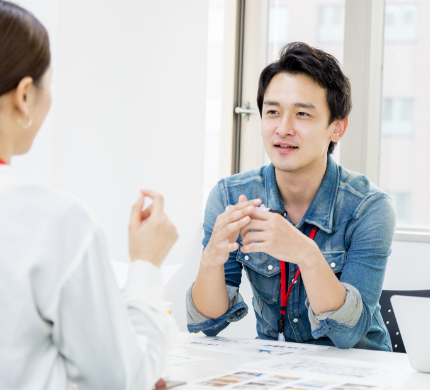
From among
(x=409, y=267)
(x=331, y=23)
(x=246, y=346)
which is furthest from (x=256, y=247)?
(x=331, y=23)

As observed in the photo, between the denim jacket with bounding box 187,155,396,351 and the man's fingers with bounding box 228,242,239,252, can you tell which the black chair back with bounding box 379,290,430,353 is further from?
the man's fingers with bounding box 228,242,239,252

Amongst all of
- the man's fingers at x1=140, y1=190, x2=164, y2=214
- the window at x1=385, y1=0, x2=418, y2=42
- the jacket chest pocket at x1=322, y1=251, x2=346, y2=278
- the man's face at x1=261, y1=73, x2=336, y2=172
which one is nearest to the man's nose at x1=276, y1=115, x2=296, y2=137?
the man's face at x1=261, y1=73, x2=336, y2=172

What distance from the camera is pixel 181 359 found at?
4.05 ft

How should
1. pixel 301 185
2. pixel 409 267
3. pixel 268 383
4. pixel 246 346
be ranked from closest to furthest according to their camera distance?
pixel 268 383
pixel 246 346
pixel 301 185
pixel 409 267

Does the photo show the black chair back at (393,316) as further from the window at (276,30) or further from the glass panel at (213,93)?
the window at (276,30)

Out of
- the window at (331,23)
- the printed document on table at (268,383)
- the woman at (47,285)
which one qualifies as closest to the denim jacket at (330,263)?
the printed document on table at (268,383)

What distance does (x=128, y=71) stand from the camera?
292cm

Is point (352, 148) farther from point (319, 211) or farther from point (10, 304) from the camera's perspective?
point (10, 304)

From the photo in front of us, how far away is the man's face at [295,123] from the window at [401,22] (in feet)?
3.68

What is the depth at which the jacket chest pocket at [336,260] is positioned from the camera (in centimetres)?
166

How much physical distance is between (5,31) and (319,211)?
121 cm

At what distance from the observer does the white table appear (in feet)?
3.52

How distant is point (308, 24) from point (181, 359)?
2268 mm

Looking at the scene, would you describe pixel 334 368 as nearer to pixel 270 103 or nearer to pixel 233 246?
pixel 233 246
